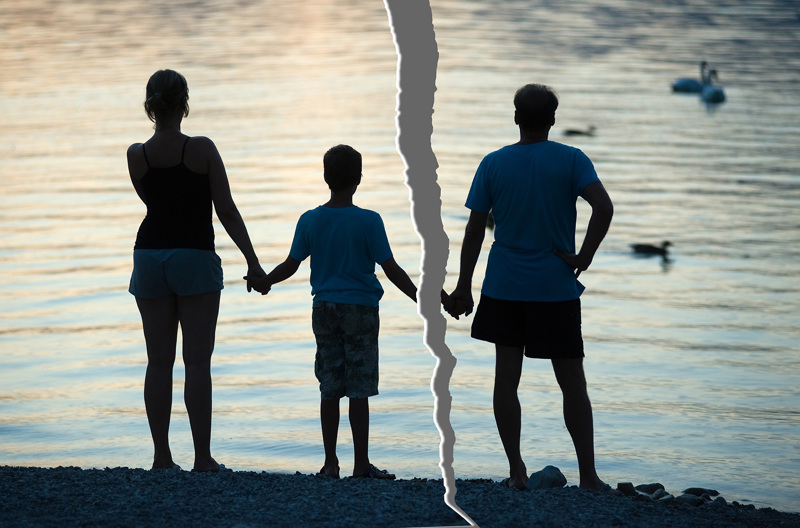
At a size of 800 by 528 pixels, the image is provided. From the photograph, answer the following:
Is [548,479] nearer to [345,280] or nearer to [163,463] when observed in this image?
[345,280]

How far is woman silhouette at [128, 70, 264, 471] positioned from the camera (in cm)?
504

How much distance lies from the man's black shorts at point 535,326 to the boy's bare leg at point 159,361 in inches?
51.2

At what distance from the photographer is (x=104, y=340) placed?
952cm

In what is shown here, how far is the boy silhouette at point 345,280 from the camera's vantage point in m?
5.14

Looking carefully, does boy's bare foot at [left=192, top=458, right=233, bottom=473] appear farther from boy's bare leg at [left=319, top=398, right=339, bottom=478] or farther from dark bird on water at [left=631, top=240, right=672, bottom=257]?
dark bird on water at [left=631, top=240, right=672, bottom=257]

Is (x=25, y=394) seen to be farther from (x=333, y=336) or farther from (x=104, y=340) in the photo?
(x=333, y=336)

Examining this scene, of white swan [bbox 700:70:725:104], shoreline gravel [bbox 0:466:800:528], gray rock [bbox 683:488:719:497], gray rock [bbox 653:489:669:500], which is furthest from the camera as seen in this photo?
white swan [bbox 700:70:725:104]

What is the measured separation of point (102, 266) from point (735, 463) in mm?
7051

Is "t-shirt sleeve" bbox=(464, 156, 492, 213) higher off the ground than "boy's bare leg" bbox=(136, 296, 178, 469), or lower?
higher

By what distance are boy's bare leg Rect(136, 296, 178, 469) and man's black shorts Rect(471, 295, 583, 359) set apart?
51.2 inches

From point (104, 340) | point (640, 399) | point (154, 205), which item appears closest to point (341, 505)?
point (154, 205)

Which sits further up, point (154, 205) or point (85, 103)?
point (85, 103)

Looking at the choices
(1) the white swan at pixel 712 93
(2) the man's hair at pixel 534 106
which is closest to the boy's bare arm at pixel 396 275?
(2) the man's hair at pixel 534 106

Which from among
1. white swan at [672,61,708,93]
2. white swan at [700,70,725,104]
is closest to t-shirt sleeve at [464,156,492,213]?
white swan at [700,70,725,104]
